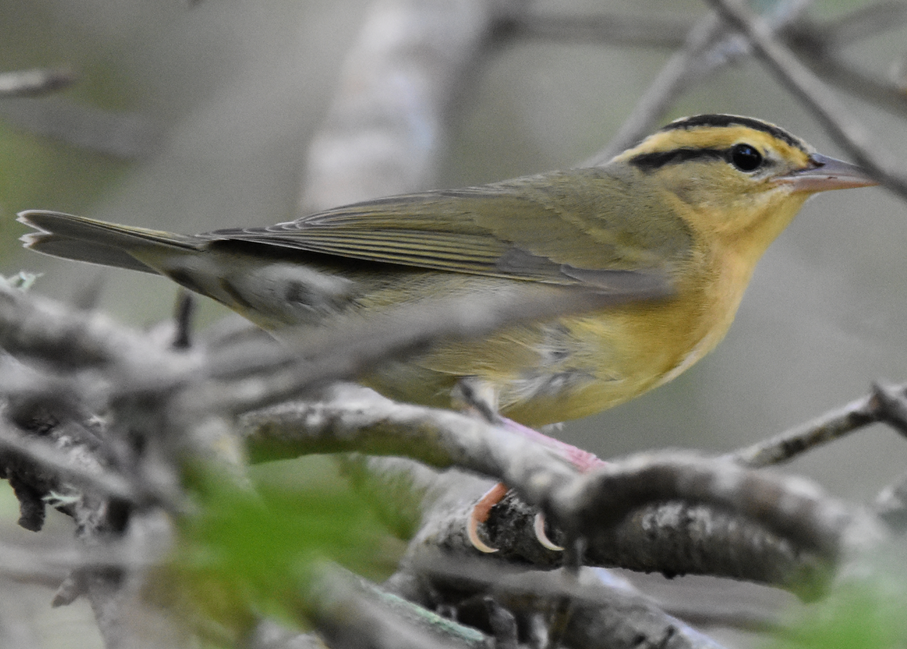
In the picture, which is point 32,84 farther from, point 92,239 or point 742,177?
point 742,177

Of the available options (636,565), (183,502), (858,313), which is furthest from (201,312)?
(183,502)

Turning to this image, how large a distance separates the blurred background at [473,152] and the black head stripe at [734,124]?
6.11 ft

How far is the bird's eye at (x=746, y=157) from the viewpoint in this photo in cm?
520

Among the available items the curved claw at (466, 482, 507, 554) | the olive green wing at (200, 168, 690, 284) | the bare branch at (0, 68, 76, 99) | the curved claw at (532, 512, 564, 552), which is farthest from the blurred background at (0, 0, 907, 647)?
the curved claw at (532, 512, 564, 552)

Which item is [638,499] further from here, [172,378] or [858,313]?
[858,313]

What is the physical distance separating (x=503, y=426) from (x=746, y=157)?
232 cm

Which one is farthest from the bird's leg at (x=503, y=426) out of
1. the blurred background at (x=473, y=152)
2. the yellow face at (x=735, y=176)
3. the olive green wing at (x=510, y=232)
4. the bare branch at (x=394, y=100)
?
the blurred background at (x=473, y=152)

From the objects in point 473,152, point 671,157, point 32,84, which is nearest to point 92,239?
point 32,84

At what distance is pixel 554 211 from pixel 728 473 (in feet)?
11.7

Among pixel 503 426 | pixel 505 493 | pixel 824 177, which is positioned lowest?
pixel 505 493

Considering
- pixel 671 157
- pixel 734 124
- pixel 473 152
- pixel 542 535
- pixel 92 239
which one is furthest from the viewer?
pixel 473 152

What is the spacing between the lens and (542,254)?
4887 millimetres

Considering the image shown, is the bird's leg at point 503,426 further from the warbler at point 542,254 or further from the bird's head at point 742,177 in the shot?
the bird's head at point 742,177

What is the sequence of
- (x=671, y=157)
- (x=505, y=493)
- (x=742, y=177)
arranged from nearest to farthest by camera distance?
(x=505, y=493) < (x=742, y=177) < (x=671, y=157)
